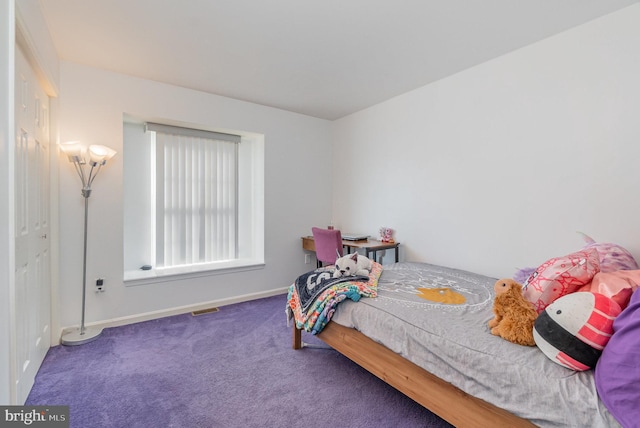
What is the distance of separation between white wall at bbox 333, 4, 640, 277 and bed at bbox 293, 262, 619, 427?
0.69 meters

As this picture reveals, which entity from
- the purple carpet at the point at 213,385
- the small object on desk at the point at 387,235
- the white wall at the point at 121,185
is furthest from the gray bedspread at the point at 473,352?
the white wall at the point at 121,185

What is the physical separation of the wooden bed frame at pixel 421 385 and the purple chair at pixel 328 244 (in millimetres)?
1177

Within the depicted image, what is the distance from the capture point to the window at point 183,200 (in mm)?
3318

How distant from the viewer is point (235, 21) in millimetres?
2055

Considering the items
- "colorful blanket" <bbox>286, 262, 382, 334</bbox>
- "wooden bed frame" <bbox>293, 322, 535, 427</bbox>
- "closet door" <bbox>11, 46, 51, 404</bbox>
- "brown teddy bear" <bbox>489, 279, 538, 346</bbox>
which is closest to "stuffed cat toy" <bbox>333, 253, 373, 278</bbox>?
"colorful blanket" <bbox>286, 262, 382, 334</bbox>

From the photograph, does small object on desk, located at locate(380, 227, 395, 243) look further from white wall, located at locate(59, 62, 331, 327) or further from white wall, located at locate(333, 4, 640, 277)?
white wall, located at locate(59, 62, 331, 327)

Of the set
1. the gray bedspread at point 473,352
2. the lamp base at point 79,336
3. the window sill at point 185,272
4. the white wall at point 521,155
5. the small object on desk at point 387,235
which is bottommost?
the lamp base at point 79,336

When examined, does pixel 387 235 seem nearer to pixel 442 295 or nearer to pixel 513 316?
pixel 442 295

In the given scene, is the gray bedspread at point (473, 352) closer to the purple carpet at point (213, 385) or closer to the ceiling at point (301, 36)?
the purple carpet at point (213, 385)

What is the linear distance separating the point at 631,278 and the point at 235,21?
2597mm

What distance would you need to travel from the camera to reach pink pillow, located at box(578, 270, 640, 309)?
1110mm

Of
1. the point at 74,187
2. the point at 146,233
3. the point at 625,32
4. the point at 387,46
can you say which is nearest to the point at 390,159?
the point at 387,46

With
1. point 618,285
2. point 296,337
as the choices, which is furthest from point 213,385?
point 618,285

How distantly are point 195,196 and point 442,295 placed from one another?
9.55 ft
